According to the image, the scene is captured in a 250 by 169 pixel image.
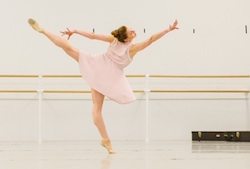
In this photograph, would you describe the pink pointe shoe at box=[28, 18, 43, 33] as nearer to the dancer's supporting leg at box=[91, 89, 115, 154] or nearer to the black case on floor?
the dancer's supporting leg at box=[91, 89, 115, 154]

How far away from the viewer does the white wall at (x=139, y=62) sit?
746 cm

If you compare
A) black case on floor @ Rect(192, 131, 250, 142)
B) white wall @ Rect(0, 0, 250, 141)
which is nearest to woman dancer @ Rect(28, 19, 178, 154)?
black case on floor @ Rect(192, 131, 250, 142)

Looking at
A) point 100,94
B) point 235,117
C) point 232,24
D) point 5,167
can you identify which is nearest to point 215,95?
point 235,117

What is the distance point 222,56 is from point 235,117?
87cm

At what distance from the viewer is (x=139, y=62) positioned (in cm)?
759

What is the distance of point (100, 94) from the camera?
4.54 metres

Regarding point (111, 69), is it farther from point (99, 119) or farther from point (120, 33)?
point (99, 119)

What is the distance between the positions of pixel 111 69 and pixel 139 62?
121 inches

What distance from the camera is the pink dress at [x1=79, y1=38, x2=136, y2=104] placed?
4512 millimetres

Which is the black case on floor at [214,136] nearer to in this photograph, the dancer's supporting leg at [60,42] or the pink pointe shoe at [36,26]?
the dancer's supporting leg at [60,42]

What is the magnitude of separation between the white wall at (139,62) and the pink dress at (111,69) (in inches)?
117

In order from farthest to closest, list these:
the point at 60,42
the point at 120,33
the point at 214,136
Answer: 1. the point at 214,136
2. the point at 120,33
3. the point at 60,42

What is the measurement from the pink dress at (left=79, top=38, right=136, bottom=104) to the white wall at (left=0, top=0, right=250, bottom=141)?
2967 millimetres

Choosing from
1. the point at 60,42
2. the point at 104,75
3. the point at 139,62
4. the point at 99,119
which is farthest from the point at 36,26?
the point at 139,62
